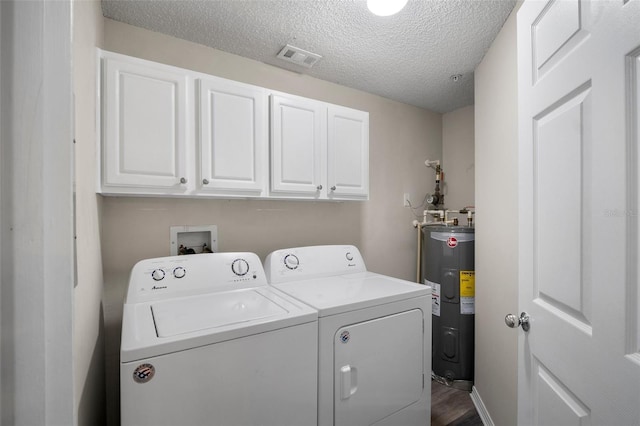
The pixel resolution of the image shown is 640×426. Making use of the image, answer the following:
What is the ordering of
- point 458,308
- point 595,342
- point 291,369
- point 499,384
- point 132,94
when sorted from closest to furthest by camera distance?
point 595,342 < point 291,369 < point 132,94 < point 499,384 < point 458,308

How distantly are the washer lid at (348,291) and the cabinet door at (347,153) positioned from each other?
578 mm

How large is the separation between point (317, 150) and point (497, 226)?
3.99 feet

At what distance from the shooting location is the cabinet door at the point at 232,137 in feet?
5.06

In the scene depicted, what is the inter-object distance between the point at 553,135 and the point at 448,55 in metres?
1.40

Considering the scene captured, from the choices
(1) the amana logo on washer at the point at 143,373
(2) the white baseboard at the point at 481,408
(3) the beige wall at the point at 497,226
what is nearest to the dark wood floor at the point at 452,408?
(2) the white baseboard at the point at 481,408

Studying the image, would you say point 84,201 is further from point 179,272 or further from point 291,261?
point 291,261

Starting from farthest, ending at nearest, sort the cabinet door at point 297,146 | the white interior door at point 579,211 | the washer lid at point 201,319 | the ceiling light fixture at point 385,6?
1. the cabinet door at point 297,146
2. the ceiling light fixture at point 385,6
3. the washer lid at point 201,319
4. the white interior door at point 579,211

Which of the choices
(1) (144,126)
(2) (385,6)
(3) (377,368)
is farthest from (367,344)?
(2) (385,6)

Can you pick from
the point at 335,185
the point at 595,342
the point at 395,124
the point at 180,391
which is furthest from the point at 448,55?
the point at 180,391

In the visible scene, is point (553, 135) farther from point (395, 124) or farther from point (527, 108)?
point (395, 124)

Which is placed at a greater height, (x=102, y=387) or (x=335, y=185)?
(x=335, y=185)

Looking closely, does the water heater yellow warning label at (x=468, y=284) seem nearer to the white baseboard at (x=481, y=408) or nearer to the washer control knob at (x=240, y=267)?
the white baseboard at (x=481, y=408)

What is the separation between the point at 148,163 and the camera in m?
1.41

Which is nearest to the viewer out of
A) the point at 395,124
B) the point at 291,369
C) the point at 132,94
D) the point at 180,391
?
the point at 180,391
